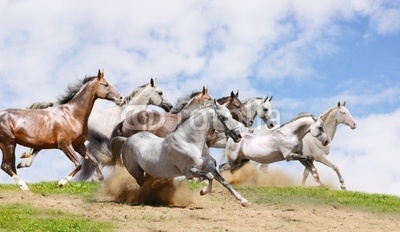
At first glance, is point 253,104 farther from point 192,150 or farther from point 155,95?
point 192,150

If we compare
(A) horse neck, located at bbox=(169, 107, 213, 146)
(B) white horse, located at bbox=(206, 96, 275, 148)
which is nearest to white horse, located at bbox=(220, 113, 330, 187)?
(B) white horse, located at bbox=(206, 96, 275, 148)

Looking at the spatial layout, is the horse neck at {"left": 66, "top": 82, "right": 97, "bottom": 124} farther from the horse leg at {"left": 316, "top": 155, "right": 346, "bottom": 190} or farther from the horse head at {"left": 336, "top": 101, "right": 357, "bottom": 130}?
the horse head at {"left": 336, "top": 101, "right": 357, "bottom": 130}

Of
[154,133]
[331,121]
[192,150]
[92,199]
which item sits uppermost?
[331,121]

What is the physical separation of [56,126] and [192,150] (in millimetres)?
4000

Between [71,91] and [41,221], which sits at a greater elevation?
[71,91]

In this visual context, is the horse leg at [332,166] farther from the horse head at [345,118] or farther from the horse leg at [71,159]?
the horse leg at [71,159]

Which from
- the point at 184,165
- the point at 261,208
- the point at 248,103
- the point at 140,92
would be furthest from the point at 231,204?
the point at 248,103

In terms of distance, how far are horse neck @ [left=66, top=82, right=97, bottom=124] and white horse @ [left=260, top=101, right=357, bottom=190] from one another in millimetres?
7894

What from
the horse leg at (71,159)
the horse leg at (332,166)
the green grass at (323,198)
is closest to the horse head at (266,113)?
the horse leg at (332,166)

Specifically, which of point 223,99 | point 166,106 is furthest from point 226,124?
point 166,106

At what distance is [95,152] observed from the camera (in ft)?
55.0

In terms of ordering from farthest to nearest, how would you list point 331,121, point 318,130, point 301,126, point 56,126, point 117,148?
point 331,121 → point 301,126 → point 318,130 → point 56,126 → point 117,148

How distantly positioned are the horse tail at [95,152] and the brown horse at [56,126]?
2.42 feet

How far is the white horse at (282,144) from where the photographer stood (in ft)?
57.2
